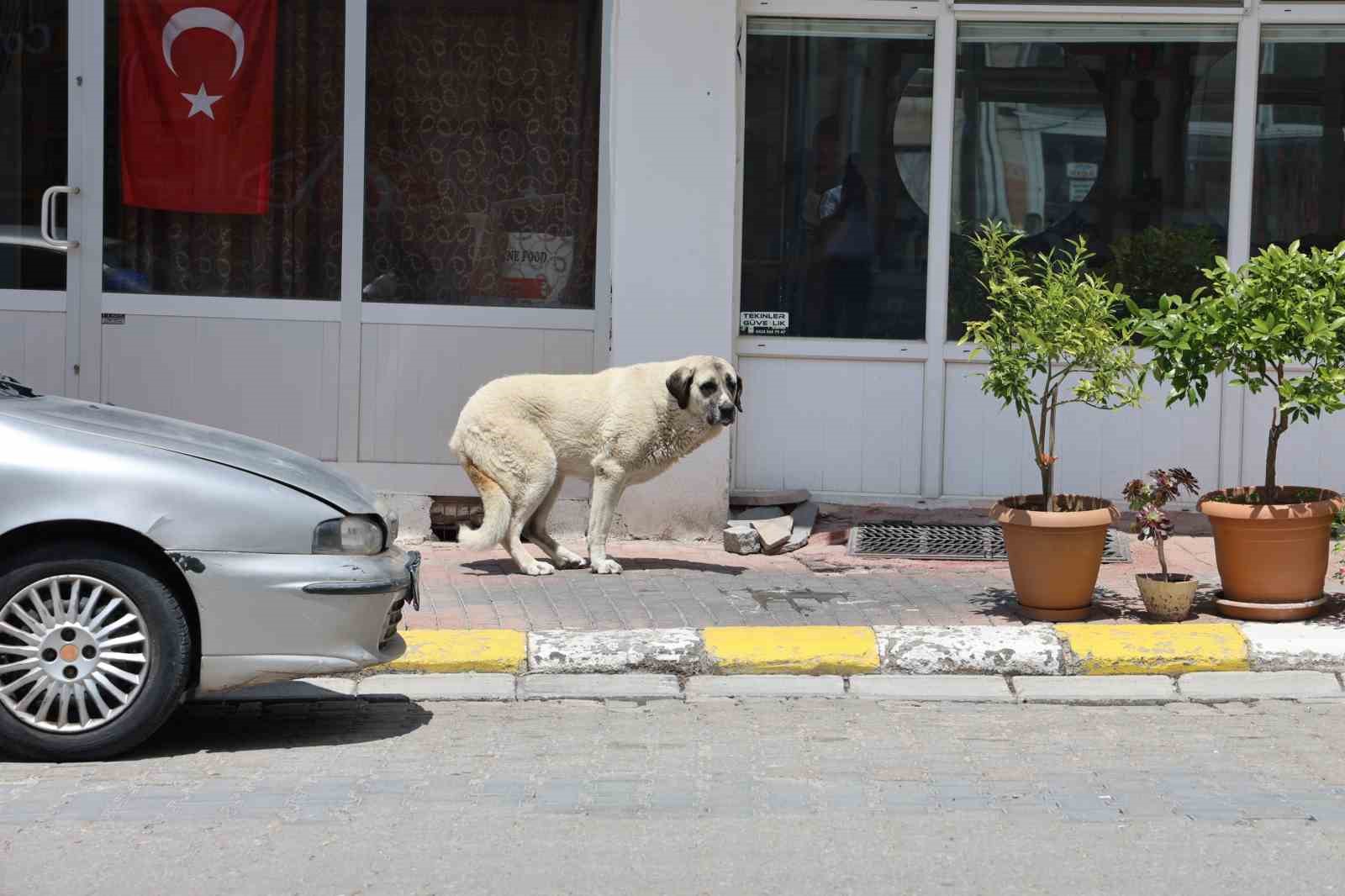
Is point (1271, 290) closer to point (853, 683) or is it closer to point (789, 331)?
point (853, 683)

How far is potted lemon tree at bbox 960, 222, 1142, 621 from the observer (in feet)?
24.1

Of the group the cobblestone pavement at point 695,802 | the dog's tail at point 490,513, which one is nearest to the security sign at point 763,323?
the dog's tail at point 490,513

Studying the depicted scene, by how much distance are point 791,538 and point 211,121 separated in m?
4.09

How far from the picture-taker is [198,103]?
9.71m

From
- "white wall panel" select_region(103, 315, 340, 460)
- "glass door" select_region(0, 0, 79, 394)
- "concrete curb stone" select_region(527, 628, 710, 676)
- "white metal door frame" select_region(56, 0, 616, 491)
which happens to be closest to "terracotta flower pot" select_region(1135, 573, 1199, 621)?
"concrete curb stone" select_region(527, 628, 710, 676)

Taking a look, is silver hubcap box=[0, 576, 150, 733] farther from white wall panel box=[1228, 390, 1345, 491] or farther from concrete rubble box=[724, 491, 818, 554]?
white wall panel box=[1228, 390, 1345, 491]

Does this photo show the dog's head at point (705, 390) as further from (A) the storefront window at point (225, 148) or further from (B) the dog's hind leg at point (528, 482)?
(A) the storefront window at point (225, 148)

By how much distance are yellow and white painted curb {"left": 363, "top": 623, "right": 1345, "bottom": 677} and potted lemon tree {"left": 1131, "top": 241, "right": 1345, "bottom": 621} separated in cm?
34

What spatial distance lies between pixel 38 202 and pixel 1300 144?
7.31 m

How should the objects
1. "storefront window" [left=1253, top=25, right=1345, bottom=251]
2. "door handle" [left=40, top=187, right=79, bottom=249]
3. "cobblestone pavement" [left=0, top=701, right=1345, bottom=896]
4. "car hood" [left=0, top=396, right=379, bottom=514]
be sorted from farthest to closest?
"storefront window" [left=1253, top=25, right=1345, bottom=251] → "door handle" [left=40, top=187, right=79, bottom=249] → "car hood" [left=0, top=396, right=379, bottom=514] → "cobblestone pavement" [left=0, top=701, right=1345, bottom=896]

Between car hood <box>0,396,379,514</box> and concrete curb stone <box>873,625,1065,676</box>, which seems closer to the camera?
car hood <box>0,396,379,514</box>

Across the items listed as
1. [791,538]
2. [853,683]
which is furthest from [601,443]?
[853,683]

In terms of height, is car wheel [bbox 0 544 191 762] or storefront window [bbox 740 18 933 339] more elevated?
storefront window [bbox 740 18 933 339]

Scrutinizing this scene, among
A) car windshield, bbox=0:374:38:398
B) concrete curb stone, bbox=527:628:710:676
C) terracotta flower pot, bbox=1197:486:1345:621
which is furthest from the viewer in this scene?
terracotta flower pot, bbox=1197:486:1345:621
